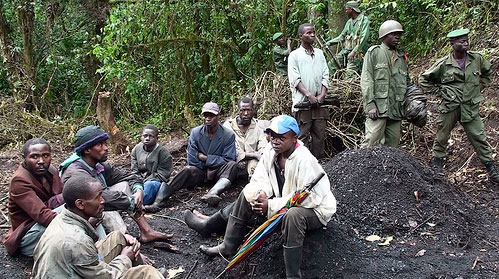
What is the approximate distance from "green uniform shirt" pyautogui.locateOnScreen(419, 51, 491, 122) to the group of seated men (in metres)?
3.00

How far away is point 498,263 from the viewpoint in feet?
13.6

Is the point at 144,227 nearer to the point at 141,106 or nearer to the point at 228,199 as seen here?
the point at 228,199

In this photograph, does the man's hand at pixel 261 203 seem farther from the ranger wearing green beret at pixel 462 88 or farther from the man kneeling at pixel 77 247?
the ranger wearing green beret at pixel 462 88

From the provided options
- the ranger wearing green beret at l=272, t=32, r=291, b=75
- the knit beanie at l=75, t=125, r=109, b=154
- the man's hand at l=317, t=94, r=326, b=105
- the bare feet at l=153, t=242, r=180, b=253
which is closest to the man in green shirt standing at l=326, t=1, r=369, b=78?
the ranger wearing green beret at l=272, t=32, r=291, b=75

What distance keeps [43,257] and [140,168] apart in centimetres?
353

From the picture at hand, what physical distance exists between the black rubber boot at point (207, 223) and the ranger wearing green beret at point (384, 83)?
2329 millimetres

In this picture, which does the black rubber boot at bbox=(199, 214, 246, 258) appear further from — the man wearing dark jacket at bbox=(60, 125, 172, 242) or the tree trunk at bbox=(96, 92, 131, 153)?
the tree trunk at bbox=(96, 92, 131, 153)

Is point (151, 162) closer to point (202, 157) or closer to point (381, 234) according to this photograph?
point (202, 157)

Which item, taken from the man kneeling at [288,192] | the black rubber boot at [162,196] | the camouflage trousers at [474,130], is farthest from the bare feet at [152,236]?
the camouflage trousers at [474,130]

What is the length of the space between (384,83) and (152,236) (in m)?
3.32

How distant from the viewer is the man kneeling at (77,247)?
2959mm

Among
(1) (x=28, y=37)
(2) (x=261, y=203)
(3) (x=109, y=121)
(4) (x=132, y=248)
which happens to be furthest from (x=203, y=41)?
(4) (x=132, y=248)

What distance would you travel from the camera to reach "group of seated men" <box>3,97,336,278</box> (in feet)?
10.0

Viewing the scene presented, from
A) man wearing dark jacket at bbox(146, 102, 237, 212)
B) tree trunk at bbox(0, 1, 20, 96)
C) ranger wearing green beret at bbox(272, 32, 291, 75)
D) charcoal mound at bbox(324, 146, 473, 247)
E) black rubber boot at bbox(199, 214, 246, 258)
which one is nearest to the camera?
black rubber boot at bbox(199, 214, 246, 258)
